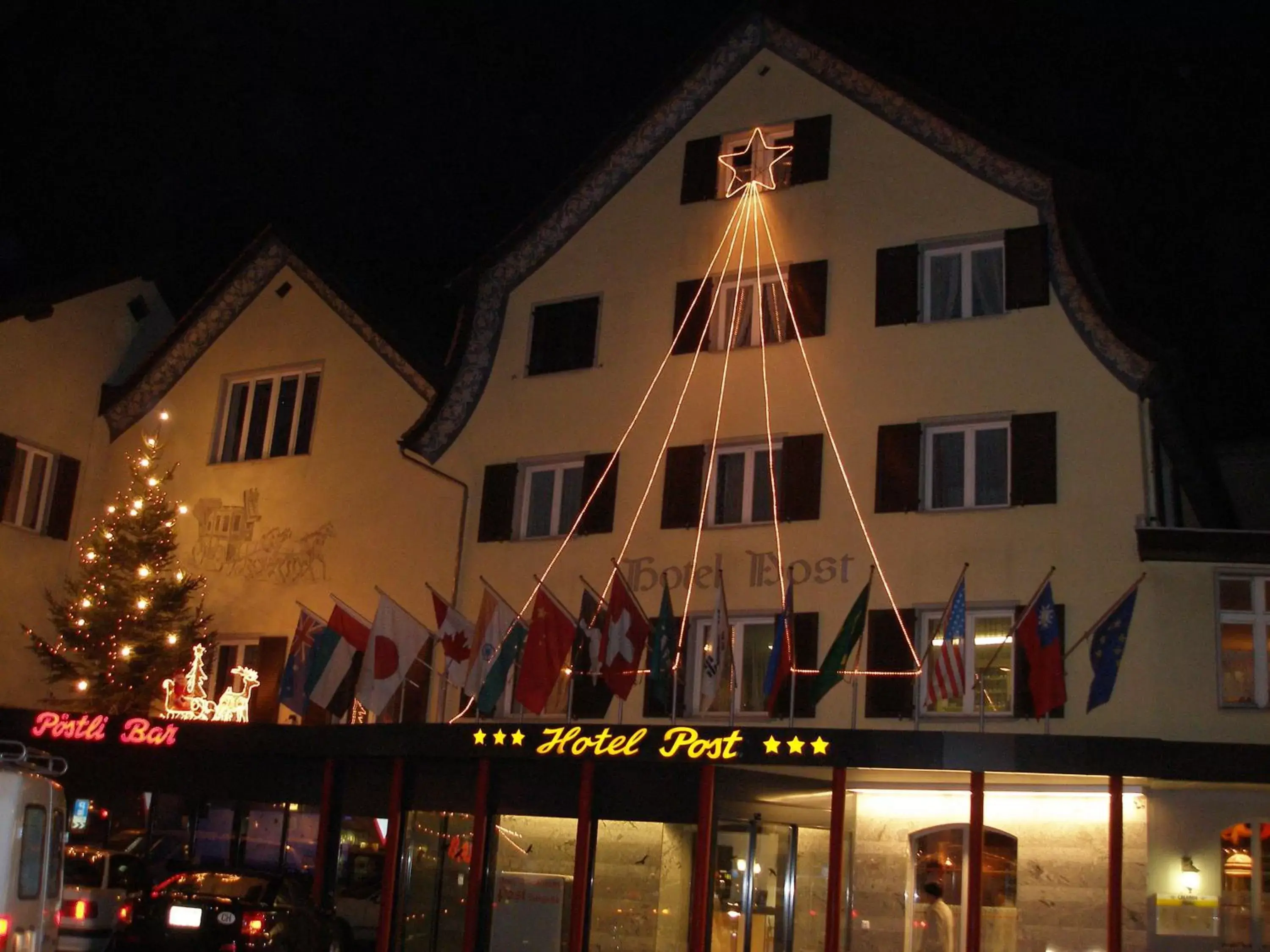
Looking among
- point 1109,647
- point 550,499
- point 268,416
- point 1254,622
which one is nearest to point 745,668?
point 550,499

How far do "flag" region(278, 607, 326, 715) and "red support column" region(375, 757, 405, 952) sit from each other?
6.66ft

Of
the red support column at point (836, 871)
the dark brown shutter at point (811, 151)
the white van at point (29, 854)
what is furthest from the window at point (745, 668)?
the white van at point (29, 854)

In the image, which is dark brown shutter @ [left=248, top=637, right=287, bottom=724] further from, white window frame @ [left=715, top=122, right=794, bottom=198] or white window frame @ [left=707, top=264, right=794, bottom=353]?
white window frame @ [left=715, top=122, right=794, bottom=198]

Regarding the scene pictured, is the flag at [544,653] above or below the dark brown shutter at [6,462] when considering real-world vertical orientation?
below

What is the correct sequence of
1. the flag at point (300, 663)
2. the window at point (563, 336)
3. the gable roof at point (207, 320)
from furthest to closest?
1. the gable roof at point (207, 320)
2. the window at point (563, 336)
3. the flag at point (300, 663)

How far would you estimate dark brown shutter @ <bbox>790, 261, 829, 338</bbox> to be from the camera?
76.8ft

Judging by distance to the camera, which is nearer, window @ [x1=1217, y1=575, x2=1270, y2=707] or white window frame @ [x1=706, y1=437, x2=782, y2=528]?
window @ [x1=1217, y1=575, x2=1270, y2=707]

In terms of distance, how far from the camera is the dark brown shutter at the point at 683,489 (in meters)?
23.5

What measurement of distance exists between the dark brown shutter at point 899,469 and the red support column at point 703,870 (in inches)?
203

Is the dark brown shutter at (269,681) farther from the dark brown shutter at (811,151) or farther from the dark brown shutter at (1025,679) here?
the dark brown shutter at (1025,679)

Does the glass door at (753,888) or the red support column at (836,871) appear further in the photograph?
the glass door at (753,888)

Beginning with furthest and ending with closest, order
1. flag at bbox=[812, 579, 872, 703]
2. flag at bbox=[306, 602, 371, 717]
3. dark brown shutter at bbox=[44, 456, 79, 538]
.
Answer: dark brown shutter at bbox=[44, 456, 79, 538], flag at bbox=[306, 602, 371, 717], flag at bbox=[812, 579, 872, 703]

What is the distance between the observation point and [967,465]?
856 inches

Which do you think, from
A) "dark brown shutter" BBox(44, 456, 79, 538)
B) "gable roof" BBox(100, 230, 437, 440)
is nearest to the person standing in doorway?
"gable roof" BBox(100, 230, 437, 440)
